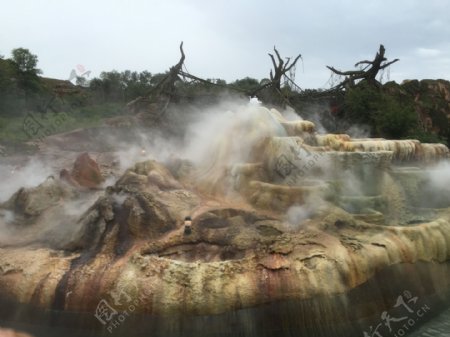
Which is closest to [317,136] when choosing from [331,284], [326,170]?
[326,170]

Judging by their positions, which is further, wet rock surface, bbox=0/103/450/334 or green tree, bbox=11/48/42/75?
green tree, bbox=11/48/42/75

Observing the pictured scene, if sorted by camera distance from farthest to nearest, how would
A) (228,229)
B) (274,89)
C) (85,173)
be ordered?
(274,89) → (85,173) → (228,229)

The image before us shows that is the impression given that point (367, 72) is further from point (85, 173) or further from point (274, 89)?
point (85, 173)

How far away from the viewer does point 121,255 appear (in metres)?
7.43

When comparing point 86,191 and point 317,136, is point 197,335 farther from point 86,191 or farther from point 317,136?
point 317,136

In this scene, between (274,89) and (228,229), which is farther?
(274,89)

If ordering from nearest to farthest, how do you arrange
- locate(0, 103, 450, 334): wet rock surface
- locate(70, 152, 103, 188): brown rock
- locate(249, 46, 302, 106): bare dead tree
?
locate(0, 103, 450, 334): wet rock surface
locate(70, 152, 103, 188): brown rock
locate(249, 46, 302, 106): bare dead tree

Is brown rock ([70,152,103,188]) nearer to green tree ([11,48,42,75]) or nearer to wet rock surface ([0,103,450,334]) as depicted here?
wet rock surface ([0,103,450,334])

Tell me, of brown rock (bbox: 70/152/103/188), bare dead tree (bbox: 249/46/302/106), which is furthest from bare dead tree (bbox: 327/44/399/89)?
brown rock (bbox: 70/152/103/188)

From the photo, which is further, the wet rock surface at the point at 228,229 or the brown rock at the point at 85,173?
the brown rock at the point at 85,173

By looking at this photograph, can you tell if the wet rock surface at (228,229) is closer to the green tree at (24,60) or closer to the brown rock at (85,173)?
the brown rock at (85,173)

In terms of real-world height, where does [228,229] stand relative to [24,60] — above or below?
below

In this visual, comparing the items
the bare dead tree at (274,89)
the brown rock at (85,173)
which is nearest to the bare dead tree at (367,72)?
the bare dead tree at (274,89)

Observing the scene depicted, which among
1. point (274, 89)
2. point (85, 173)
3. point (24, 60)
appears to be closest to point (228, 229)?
point (85, 173)
